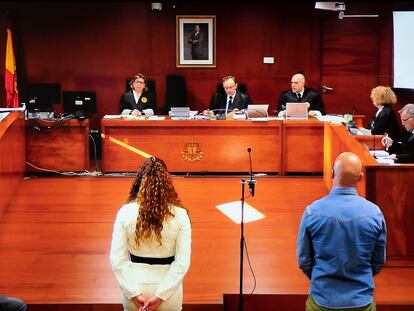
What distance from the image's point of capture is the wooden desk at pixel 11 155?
733cm

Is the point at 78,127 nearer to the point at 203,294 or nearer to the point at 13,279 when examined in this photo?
the point at 13,279

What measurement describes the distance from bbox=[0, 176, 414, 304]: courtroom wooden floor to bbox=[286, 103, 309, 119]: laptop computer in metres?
0.77

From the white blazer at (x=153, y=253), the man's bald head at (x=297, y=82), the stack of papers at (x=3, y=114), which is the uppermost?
the man's bald head at (x=297, y=82)

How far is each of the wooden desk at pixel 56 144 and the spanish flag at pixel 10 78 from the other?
1.42 meters

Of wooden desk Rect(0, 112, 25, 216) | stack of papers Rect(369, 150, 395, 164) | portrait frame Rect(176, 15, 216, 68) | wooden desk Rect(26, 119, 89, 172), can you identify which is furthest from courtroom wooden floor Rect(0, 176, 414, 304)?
portrait frame Rect(176, 15, 216, 68)

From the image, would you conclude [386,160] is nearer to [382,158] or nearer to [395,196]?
[382,158]

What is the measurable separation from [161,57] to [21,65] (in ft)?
7.02

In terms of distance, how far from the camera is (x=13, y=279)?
18.0 feet

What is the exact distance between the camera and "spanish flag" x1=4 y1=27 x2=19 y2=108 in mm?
10102

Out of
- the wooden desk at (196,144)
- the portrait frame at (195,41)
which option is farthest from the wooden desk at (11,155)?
the portrait frame at (195,41)

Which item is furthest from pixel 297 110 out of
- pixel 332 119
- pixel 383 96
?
pixel 383 96

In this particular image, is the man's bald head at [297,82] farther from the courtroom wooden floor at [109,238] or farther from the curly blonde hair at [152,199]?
the curly blonde hair at [152,199]

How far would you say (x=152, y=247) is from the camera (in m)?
3.84

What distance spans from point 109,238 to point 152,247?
8.83 ft
